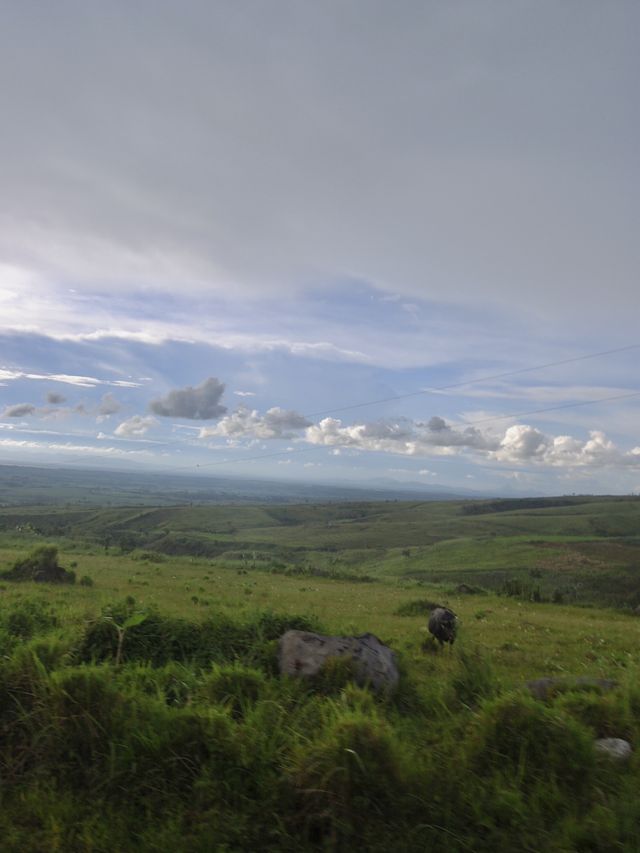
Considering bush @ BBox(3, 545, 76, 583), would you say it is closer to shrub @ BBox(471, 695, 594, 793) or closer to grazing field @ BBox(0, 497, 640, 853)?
grazing field @ BBox(0, 497, 640, 853)

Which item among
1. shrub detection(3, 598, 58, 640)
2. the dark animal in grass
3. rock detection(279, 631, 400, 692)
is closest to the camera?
rock detection(279, 631, 400, 692)

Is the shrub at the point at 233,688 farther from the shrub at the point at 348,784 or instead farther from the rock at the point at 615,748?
the rock at the point at 615,748

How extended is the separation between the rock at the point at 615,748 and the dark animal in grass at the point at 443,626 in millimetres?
7990

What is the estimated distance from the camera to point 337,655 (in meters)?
7.91

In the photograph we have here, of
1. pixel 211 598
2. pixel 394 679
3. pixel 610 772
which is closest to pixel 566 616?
pixel 211 598

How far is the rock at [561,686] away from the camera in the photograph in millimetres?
7254

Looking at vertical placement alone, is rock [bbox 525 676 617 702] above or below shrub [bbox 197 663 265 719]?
below

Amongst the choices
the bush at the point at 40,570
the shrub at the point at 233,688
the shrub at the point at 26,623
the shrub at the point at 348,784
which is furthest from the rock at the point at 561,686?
the bush at the point at 40,570

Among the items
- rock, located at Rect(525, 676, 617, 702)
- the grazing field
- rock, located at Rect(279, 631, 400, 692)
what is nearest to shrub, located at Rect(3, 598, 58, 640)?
the grazing field

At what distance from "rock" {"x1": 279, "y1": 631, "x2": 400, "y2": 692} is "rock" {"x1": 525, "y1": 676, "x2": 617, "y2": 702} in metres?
1.94

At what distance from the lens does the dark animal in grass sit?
13.8 meters

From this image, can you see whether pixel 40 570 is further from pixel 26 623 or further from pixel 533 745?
pixel 533 745

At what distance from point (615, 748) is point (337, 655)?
356 cm

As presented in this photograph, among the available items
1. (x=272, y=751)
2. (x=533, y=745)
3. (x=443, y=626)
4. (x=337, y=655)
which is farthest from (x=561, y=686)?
(x=443, y=626)
